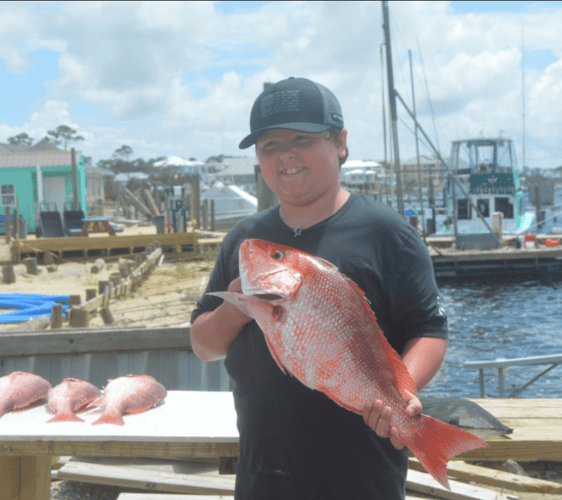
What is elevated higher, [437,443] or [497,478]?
[437,443]

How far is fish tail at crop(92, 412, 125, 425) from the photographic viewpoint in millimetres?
2885

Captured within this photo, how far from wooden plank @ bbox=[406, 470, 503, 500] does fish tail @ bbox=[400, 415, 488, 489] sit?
2220mm

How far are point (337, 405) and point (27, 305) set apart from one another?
12.4 metres

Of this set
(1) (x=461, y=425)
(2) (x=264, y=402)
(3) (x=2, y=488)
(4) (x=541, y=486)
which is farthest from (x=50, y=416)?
(4) (x=541, y=486)

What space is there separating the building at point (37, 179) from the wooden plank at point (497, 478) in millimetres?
28517

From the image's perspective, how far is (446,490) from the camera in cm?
357

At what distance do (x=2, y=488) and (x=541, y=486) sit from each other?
3.04 m

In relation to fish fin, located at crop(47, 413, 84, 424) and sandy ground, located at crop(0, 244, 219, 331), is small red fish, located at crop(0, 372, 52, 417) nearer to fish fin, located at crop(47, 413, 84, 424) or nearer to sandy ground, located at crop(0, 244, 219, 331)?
fish fin, located at crop(47, 413, 84, 424)

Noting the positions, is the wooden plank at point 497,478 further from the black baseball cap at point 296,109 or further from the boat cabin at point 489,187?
the boat cabin at point 489,187

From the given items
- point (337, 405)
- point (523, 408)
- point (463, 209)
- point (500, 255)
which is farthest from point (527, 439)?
point (463, 209)

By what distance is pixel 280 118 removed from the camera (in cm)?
190

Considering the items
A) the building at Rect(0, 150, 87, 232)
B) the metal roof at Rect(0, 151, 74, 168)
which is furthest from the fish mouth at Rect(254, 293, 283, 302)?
the metal roof at Rect(0, 151, 74, 168)

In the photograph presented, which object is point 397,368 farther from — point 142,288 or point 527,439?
point 142,288

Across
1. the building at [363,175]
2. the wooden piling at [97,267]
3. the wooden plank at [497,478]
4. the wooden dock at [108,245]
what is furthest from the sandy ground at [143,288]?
the building at [363,175]
